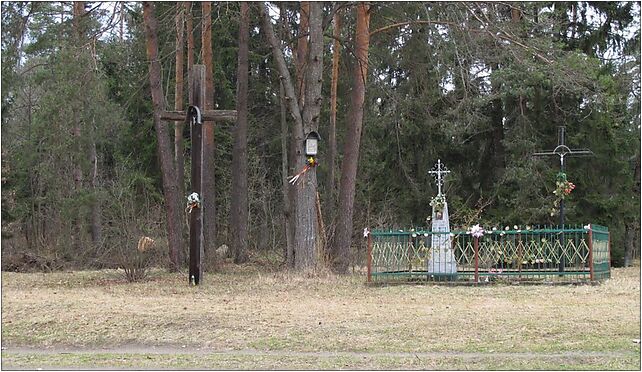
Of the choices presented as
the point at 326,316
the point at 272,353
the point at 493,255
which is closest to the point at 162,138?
the point at 493,255

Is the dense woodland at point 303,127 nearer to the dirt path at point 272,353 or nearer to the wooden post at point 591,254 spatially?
the wooden post at point 591,254

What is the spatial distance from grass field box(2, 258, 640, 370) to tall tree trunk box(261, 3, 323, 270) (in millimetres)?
1504

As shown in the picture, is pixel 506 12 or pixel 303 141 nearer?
pixel 303 141

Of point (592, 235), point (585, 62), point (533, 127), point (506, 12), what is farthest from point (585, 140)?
point (592, 235)

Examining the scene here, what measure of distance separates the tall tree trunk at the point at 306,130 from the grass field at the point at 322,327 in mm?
1504

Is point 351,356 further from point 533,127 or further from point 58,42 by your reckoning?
point 58,42

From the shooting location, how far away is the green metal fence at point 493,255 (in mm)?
15359

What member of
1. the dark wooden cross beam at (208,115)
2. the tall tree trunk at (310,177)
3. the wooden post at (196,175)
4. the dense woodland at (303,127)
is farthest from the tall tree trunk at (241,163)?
the wooden post at (196,175)

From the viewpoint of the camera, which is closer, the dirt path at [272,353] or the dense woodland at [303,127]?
the dirt path at [272,353]

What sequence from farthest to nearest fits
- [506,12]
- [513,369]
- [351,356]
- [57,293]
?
[506,12] < [57,293] < [351,356] < [513,369]

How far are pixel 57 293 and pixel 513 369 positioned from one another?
30.8ft

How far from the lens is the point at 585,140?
24750 millimetres

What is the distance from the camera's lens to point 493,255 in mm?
16141

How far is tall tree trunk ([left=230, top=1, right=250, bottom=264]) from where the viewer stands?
72.2 feet
